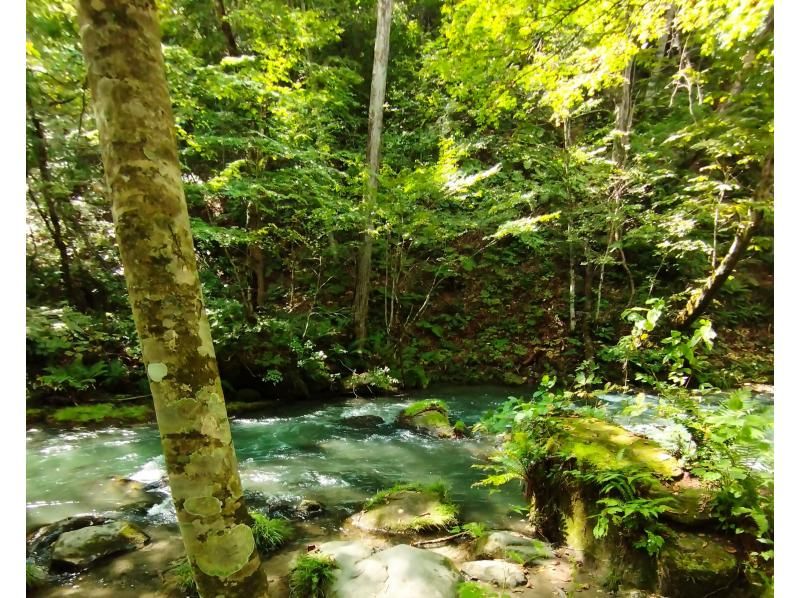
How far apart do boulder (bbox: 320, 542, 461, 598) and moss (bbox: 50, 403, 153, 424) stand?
18.6 feet

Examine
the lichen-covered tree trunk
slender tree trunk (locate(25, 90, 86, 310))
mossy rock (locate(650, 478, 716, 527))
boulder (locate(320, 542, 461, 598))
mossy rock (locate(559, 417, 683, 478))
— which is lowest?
boulder (locate(320, 542, 461, 598))

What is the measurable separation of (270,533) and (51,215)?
7.33 m

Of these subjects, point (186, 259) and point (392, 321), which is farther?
point (392, 321)

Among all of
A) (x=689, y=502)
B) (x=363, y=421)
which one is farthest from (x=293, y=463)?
(x=689, y=502)

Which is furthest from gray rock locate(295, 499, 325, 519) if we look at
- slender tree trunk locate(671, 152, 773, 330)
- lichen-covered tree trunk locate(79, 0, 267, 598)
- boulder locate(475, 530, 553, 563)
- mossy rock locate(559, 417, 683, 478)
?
slender tree trunk locate(671, 152, 773, 330)

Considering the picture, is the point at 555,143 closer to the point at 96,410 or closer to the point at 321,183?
the point at 321,183

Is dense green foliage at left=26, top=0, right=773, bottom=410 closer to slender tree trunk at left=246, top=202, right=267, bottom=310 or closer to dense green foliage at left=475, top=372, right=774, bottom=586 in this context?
slender tree trunk at left=246, top=202, right=267, bottom=310

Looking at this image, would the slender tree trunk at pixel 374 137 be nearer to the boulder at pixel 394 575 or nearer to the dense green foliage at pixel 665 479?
the dense green foliage at pixel 665 479

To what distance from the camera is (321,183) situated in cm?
902

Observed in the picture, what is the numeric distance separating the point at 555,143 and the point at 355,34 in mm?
7431

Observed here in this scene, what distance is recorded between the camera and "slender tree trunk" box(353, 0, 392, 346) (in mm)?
10094

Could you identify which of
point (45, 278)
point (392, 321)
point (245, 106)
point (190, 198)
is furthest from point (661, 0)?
point (45, 278)

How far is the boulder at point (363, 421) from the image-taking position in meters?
7.32

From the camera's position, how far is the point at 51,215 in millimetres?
7516
